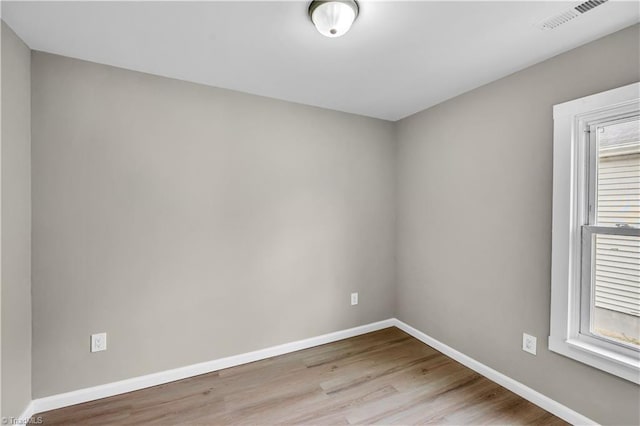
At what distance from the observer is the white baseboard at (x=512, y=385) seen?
1.91 metres

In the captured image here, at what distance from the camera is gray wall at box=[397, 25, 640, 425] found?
1.84 meters

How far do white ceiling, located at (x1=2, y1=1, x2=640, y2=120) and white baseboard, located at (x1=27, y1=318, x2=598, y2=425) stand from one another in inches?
92.1

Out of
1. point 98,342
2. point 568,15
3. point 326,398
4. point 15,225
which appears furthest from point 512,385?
point 15,225

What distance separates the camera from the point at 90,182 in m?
2.13

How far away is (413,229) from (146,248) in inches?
99.9

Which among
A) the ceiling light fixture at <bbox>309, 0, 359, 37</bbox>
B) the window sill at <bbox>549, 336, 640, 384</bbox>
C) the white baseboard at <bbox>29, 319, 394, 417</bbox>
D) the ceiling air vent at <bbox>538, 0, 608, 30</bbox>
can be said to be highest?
the ceiling air vent at <bbox>538, 0, 608, 30</bbox>

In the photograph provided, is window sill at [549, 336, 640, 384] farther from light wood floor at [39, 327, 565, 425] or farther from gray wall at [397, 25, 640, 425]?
light wood floor at [39, 327, 565, 425]

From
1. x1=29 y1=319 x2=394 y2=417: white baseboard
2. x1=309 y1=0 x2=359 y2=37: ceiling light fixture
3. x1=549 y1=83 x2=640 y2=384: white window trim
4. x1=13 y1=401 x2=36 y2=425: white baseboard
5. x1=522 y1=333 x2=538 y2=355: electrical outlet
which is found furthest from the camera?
x1=522 y1=333 x2=538 y2=355: electrical outlet

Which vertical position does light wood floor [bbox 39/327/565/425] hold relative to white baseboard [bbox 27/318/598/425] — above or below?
below

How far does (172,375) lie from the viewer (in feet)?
7.79

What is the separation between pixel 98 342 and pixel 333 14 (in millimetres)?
2628

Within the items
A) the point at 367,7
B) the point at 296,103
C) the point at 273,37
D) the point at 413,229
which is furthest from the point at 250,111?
the point at 413,229

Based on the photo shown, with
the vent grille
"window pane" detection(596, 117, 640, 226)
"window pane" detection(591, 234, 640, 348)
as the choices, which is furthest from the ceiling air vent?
"window pane" detection(591, 234, 640, 348)

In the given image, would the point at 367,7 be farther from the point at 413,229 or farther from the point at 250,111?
the point at 413,229
